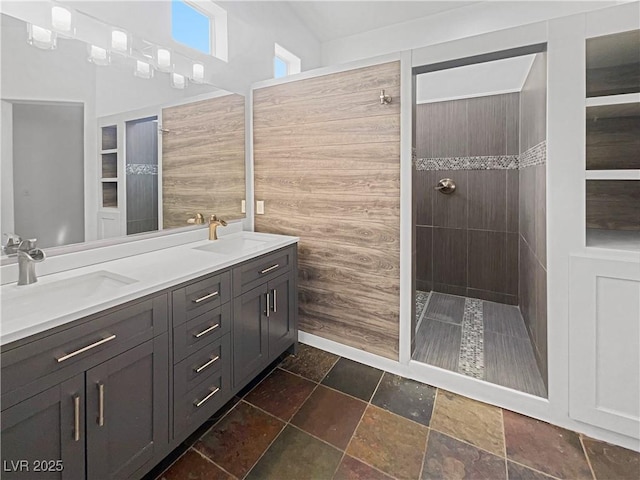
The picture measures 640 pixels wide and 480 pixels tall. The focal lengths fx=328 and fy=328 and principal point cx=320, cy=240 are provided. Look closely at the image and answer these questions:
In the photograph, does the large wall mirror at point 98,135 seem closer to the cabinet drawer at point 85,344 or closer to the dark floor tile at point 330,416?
the cabinet drawer at point 85,344

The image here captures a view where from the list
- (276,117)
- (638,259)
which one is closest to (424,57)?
(276,117)

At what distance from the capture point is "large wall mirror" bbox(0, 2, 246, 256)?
142 cm

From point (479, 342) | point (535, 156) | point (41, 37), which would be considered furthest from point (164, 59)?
point (479, 342)

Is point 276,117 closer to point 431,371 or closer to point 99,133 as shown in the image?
point 99,133

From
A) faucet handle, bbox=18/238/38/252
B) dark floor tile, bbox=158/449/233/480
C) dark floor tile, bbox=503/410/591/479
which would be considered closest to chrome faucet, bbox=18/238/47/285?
faucet handle, bbox=18/238/38/252

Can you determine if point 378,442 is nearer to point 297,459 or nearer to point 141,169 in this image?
point 297,459

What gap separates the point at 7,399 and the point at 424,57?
2.36 meters

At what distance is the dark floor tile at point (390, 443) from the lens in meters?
1.47

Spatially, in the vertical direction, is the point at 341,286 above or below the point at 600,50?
below

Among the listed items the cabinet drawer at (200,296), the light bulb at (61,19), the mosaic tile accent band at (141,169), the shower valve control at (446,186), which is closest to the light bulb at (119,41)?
the light bulb at (61,19)

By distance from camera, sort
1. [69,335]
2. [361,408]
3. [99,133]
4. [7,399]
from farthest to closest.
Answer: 1. [361,408]
2. [99,133]
3. [69,335]
4. [7,399]

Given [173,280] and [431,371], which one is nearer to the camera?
[173,280]

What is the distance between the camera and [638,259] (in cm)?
148

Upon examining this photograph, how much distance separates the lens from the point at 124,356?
1.21 m
